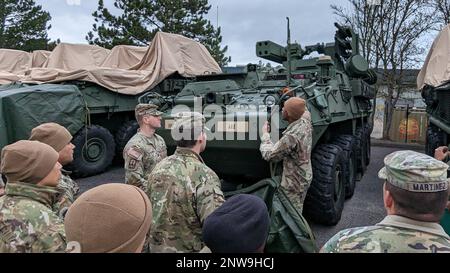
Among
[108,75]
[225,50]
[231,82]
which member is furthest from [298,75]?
[225,50]

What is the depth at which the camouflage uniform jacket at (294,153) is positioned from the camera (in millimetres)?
3863

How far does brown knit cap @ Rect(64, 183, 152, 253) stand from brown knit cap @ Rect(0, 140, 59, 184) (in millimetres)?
569

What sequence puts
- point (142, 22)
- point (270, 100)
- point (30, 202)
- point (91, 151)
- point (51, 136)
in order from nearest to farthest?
point (30, 202) → point (51, 136) → point (270, 100) → point (91, 151) → point (142, 22)

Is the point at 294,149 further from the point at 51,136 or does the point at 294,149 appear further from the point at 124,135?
the point at 124,135

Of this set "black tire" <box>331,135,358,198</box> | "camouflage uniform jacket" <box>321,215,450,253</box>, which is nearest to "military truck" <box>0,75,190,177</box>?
"black tire" <box>331,135,358,198</box>

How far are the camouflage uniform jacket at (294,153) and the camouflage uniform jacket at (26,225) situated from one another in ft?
8.13

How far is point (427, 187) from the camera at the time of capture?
1484 millimetres

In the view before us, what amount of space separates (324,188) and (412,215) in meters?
3.19

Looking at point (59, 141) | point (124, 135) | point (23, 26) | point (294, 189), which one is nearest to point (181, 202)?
point (59, 141)

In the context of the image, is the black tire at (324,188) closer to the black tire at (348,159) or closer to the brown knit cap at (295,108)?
the black tire at (348,159)

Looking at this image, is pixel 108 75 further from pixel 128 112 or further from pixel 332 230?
pixel 332 230

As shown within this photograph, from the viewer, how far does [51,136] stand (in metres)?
2.67

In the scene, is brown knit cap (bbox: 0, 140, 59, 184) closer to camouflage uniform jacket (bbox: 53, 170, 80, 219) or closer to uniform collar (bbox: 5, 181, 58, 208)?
uniform collar (bbox: 5, 181, 58, 208)
